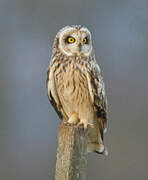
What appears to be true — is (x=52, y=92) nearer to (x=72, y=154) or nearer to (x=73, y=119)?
(x=73, y=119)

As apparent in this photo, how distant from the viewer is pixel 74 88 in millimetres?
1472

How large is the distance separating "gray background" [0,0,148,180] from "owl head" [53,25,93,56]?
612 millimetres

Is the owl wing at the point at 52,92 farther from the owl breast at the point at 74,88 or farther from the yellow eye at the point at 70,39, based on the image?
the yellow eye at the point at 70,39

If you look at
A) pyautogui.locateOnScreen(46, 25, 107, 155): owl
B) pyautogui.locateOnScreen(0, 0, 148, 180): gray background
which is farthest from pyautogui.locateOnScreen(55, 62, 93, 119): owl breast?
pyautogui.locateOnScreen(0, 0, 148, 180): gray background

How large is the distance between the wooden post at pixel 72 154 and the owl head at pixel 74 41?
40cm

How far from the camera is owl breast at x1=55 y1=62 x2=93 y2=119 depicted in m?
1.45

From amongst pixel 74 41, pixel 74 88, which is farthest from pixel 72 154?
pixel 74 41

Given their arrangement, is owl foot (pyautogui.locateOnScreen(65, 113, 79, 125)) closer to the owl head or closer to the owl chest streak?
the owl chest streak
